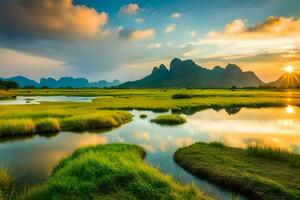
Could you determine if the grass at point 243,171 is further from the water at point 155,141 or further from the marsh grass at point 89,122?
the marsh grass at point 89,122

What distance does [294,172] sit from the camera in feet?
55.3

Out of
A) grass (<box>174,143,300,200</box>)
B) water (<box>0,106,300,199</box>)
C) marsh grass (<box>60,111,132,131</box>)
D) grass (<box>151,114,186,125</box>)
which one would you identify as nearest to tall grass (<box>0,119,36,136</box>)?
water (<box>0,106,300,199</box>)

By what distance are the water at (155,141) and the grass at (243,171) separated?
2.41 feet

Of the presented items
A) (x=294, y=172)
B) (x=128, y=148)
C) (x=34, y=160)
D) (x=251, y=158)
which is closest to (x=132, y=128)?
(x=128, y=148)

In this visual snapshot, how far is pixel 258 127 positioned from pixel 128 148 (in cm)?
2280

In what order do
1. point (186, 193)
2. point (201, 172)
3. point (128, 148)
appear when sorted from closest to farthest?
point (186, 193) < point (201, 172) < point (128, 148)

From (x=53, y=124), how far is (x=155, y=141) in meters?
14.3

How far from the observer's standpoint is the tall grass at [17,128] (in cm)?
3159

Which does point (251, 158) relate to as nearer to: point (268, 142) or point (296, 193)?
point (296, 193)

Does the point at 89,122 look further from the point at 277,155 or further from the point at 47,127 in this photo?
the point at 277,155

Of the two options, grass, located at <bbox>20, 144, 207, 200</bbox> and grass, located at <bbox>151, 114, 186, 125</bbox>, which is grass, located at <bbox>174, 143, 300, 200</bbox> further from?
grass, located at <bbox>151, 114, 186, 125</bbox>

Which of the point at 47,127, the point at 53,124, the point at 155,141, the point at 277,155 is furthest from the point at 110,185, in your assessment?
the point at 53,124

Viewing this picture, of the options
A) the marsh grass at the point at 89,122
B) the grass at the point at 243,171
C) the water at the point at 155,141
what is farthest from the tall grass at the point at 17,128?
the grass at the point at 243,171

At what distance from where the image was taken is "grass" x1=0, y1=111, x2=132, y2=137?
3216cm
